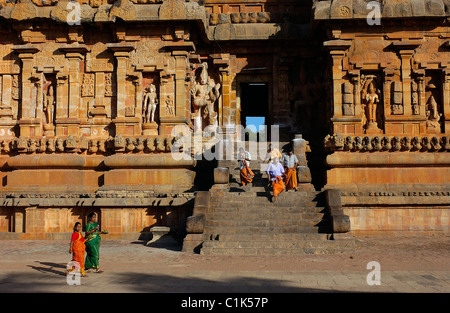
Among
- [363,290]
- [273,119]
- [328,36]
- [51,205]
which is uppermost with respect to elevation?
[328,36]

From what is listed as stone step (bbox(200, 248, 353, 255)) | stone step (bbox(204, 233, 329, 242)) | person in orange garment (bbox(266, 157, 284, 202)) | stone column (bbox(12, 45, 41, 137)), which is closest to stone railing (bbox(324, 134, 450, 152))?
person in orange garment (bbox(266, 157, 284, 202))

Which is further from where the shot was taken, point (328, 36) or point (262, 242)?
point (328, 36)

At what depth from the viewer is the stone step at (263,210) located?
14.1 metres

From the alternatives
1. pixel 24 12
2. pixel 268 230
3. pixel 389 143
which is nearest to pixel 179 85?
pixel 24 12

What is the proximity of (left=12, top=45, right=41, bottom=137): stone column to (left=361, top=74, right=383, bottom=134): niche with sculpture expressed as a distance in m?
11.7

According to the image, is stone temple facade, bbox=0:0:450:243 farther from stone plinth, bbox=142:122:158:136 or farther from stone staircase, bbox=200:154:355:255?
stone staircase, bbox=200:154:355:255

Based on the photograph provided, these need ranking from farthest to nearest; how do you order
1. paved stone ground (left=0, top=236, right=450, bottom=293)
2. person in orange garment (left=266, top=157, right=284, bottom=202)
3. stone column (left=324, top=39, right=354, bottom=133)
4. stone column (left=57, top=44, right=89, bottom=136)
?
1. stone column (left=57, top=44, right=89, bottom=136)
2. stone column (left=324, top=39, right=354, bottom=133)
3. person in orange garment (left=266, top=157, right=284, bottom=202)
4. paved stone ground (left=0, top=236, right=450, bottom=293)

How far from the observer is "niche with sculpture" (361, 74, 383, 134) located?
16.9m

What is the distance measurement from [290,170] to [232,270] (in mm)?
5543

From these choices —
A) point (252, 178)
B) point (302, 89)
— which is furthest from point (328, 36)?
point (252, 178)

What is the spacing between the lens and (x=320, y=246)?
12.6 m

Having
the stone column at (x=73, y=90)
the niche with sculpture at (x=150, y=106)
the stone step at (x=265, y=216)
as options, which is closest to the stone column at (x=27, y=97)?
the stone column at (x=73, y=90)

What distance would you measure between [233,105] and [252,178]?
165 inches

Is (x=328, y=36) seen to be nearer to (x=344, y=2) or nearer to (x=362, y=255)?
(x=344, y=2)
